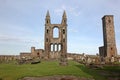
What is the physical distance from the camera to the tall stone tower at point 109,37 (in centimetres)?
5219

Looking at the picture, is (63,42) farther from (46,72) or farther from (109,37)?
(46,72)

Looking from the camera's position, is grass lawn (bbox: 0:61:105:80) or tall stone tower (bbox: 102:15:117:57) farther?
tall stone tower (bbox: 102:15:117:57)

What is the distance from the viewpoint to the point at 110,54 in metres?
51.8

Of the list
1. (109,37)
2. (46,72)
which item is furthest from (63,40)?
(46,72)

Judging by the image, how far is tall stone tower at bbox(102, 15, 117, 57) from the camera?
52.2 meters

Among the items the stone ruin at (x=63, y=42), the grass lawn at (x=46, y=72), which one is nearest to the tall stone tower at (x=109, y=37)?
the stone ruin at (x=63, y=42)

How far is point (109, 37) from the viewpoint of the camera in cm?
5331

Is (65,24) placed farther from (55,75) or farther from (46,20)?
(55,75)

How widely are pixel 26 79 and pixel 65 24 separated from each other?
3864cm

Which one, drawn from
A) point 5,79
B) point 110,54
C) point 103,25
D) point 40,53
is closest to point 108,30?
point 103,25

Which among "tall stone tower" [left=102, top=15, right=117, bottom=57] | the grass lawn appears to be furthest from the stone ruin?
the grass lawn

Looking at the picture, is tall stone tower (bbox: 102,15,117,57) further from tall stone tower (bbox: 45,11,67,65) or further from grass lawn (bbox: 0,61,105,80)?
grass lawn (bbox: 0,61,105,80)

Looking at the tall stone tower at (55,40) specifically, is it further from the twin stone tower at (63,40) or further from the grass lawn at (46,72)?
the grass lawn at (46,72)

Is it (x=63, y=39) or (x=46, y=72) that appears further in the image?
(x=63, y=39)
